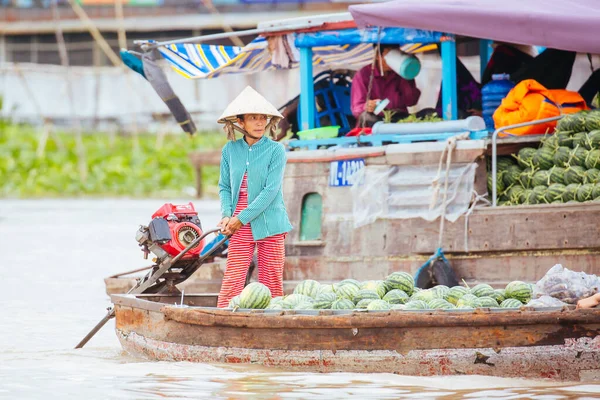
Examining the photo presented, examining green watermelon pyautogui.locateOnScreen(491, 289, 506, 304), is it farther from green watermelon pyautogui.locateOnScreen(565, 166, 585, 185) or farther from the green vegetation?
the green vegetation

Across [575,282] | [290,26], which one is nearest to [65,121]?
[290,26]

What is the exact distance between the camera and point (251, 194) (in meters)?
6.24

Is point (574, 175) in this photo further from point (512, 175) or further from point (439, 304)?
point (439, 304)

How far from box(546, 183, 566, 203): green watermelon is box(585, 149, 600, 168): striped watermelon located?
9.4 inches

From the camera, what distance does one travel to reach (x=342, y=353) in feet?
18.1

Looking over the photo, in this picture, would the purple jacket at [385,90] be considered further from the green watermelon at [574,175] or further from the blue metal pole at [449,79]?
the green watermelon at [574,175]

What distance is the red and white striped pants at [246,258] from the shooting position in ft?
20.7

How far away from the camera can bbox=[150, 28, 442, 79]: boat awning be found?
8.40m

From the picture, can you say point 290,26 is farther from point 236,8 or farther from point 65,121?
point 65,121

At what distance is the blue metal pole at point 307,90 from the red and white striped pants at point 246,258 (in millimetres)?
2578

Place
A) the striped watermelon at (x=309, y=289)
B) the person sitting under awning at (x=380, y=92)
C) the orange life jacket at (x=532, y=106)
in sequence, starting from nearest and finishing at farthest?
1. the striped watermelon at (x=309, y=289)
2. the orange life jacket at (x=532, y=106)
3. the person sitting under awning at (x=380, y=92)

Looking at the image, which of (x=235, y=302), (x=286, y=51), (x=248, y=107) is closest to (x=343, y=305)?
(x=235, y=302)

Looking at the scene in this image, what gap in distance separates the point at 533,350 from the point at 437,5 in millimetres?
3040


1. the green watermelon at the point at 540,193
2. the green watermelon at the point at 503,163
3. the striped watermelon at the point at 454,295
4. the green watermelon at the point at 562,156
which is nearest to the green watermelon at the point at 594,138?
the green watermelon at the point at 562,156
